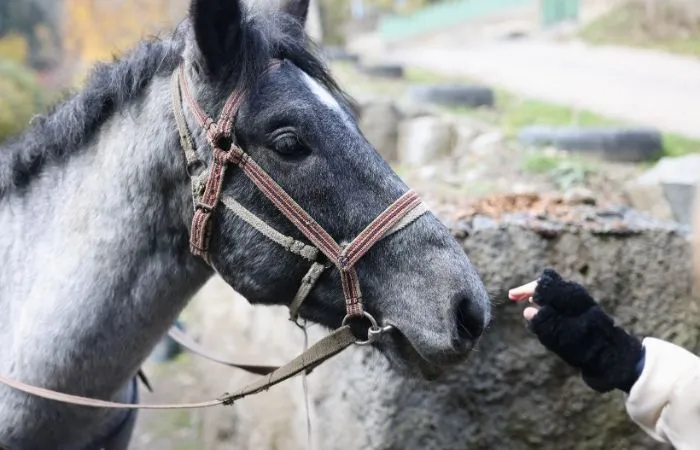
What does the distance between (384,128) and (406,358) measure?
19.3 ft

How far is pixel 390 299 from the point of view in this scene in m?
1.90

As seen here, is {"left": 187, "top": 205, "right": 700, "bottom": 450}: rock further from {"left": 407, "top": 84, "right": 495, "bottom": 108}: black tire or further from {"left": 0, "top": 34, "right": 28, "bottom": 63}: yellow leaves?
{"left": 0, "top": 34, "right": 28, "bottom": 63}: yellow leaves

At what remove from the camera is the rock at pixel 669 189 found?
4.29m

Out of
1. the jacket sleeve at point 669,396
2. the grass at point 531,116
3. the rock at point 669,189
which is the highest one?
the jacket sleeve at point 669,396

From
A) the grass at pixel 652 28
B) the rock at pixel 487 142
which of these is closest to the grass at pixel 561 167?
the rock at pixel 487 142

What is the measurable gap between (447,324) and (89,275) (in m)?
1.09

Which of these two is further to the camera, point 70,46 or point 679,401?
point 70,46

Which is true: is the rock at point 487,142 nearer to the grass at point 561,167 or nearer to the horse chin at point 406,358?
the grass at point 561,167

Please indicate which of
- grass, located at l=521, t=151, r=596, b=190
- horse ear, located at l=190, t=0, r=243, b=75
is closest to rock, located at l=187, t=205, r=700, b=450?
horse ear, located at l=190, t=0, r=243, b=75

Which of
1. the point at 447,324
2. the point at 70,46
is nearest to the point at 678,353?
the point at 447,324

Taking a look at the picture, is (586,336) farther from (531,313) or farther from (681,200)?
(681,200)

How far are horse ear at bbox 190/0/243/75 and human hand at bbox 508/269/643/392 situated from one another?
113 centimetres

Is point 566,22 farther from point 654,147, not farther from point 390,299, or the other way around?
point 390,299

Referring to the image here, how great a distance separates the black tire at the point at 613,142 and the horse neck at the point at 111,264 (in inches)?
172
